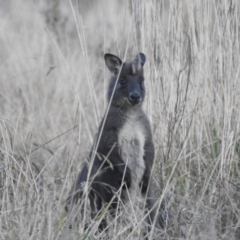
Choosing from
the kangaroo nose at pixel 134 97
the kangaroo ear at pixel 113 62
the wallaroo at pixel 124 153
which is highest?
the kangaroo ear at pixel 113 62

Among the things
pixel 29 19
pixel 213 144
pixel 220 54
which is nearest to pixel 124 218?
pixel 213 144

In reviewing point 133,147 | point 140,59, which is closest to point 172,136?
point 133,147

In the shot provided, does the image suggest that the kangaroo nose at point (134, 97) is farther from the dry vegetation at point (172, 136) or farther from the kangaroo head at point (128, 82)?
the dry vegetation at point (172, 136)

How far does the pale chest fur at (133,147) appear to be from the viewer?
15.4ft

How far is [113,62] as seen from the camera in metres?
4.93

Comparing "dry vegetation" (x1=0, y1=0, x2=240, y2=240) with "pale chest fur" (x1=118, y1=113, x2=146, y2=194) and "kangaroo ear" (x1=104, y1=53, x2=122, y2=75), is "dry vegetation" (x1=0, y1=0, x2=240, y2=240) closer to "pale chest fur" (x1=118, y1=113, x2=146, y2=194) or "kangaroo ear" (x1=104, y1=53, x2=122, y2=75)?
"kangaroo ear" (x1=104, y1=53, x2=122, y2=75)

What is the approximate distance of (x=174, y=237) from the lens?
4.27 meters

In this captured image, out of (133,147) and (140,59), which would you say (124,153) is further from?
(140,59)

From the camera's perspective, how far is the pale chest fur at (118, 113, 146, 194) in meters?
4.71

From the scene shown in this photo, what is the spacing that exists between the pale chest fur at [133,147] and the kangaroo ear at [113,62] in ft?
1.40

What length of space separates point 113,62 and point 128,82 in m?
0.21

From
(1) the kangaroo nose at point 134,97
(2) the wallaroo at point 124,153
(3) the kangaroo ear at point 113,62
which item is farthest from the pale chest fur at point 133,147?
(3) the kangaroo ear at point 113,62

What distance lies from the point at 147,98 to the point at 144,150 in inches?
32.6

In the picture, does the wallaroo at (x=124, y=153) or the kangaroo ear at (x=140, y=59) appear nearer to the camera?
the wallaroo at (x=124, y=153)
